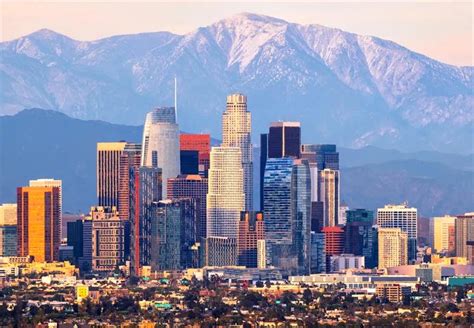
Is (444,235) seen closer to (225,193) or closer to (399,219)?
(399,219)

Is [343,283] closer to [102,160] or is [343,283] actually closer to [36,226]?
[36,226]

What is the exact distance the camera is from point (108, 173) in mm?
188125

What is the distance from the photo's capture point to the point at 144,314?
114812 mm

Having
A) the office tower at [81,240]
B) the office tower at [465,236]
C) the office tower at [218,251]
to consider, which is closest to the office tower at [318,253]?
the office tower at [218,251]

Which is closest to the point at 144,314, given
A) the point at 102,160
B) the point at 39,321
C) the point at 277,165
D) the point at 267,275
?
the point at 39,321

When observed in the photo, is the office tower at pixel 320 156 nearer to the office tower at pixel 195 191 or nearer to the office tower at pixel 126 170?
the office tower at pixel 126 170

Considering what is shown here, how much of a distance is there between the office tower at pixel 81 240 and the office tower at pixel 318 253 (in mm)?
14243

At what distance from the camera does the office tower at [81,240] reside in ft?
543

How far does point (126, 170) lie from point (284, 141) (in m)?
13.3

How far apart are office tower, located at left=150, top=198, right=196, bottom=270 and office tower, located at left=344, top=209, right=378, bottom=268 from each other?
37.9 ft

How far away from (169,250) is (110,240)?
658 cm

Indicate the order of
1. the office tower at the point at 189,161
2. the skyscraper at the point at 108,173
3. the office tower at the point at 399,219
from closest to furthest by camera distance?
the office tower at the point at 399,219, the skyscraper at the point at 108,173, the office tower at the point at 189,161

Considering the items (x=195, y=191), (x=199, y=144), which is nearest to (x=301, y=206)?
(x=195, y=191)

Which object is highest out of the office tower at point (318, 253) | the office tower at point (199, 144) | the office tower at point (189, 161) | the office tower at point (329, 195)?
the office tower at point (199, 144)
